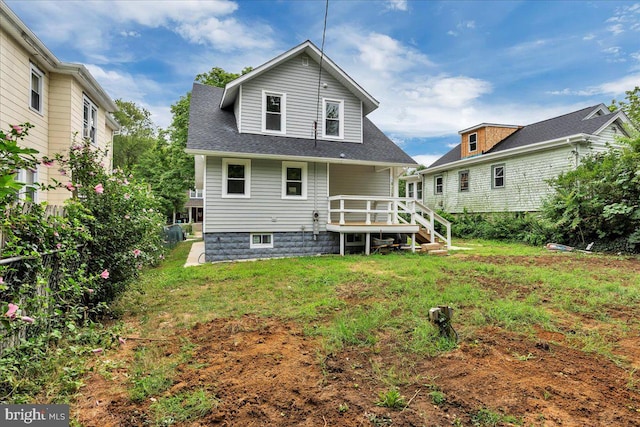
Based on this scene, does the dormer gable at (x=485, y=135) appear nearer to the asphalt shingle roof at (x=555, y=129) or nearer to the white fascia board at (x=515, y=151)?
the asphalt shingle roof at (x=555, y=129)

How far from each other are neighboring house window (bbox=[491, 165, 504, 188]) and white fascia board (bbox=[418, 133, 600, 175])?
1.47 feet

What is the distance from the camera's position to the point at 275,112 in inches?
422

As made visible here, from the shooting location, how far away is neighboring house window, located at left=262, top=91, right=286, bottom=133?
10.6 meters

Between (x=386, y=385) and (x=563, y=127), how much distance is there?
A: 56.2 feet

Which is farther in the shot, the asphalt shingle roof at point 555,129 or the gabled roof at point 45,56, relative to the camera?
the asphalt shingle roof at point 555,129

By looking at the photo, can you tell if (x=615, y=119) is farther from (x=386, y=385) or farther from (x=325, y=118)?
(x=386, y=385)

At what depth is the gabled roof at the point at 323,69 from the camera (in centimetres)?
1008

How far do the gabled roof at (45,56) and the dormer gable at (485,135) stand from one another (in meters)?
17.7

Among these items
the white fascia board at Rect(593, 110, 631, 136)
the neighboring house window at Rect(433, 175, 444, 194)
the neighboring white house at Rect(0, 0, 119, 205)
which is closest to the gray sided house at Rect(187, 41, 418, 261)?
the neighboring white house at Rect(0, 0, 119, 205)

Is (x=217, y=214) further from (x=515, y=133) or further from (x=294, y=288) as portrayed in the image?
(x=515, y=133)

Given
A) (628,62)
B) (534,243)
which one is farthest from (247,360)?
(628,62)

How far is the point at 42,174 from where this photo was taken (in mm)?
9094

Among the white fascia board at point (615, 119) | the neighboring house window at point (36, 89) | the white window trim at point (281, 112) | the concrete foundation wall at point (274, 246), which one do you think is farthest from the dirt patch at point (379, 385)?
the white fascia board at point (615, 119)

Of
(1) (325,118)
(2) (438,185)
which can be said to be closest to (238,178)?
(1) (325,118)
